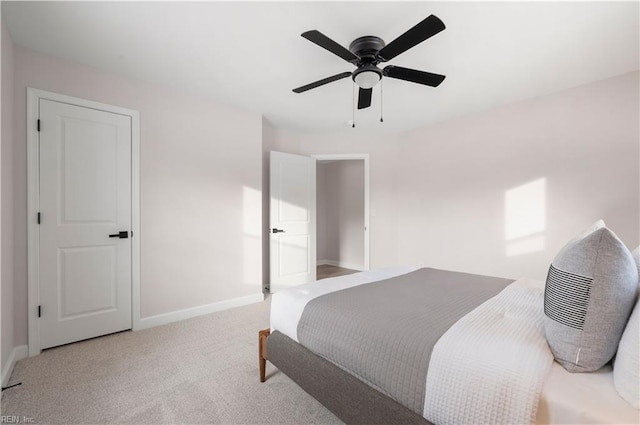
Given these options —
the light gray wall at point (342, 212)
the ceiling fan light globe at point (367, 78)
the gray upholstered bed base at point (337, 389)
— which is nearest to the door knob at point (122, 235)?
the gray upholstered bed base at point (337, 389)

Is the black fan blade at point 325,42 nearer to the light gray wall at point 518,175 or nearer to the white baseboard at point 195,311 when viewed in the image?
the light gray wall at point 518,175

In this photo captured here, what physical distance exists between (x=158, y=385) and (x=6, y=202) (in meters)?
1.64

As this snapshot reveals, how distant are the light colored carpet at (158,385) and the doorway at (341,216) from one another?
3476 mm

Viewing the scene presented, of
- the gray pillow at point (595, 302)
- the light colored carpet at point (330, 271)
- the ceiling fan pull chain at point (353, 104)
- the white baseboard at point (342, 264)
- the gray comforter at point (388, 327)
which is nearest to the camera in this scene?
the gray pillow at point (595, 302)

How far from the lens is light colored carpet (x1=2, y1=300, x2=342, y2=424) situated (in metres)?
1.61

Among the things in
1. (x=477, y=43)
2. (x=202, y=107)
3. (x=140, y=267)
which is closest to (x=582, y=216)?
(x=477, y=43)

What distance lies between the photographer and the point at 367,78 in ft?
6.73

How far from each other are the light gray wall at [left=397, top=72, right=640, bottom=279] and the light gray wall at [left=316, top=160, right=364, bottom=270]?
4.92 ft

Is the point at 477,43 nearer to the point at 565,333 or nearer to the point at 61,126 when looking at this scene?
the point at 565,333

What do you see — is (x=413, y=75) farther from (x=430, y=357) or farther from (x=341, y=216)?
(x=341, y=216)

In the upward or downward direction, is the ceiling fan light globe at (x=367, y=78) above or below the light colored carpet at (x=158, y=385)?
above

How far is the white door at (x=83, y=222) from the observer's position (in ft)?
7.79

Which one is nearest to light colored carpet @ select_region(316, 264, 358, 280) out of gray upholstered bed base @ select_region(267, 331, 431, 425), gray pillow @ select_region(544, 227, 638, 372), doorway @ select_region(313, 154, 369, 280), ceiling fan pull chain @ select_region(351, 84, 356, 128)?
doorway @ select_region(313, 154, 369, 280)

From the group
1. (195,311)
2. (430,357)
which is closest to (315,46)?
(430,357)
